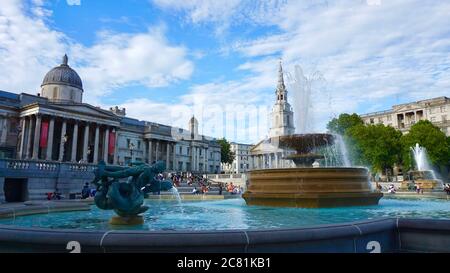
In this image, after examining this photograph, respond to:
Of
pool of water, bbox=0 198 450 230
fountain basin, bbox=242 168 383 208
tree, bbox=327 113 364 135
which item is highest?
tree, bbox=327 113 364 135

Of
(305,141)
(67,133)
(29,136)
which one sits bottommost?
(305,141)

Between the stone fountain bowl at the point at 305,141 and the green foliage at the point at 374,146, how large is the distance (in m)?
43.3

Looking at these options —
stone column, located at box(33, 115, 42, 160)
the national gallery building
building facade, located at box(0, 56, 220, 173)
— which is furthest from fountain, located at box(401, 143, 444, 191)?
stone column, located at box(33, 115, 42, 160)

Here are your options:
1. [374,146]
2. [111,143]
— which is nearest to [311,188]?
[374,146]

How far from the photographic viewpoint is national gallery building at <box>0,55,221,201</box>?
52.1 m

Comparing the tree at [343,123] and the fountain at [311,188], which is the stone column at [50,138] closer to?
the fountain at [311,188]

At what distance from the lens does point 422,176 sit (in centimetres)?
4169

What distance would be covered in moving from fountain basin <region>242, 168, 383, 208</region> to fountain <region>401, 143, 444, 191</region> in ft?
75.7

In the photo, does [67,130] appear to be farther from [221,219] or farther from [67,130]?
[221,219]

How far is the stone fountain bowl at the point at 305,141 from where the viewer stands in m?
16.1

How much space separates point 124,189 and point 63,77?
193 feet

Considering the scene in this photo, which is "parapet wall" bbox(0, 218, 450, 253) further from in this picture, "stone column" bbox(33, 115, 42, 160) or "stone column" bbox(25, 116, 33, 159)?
"stone column" bbox(25, 116, 33, 159)

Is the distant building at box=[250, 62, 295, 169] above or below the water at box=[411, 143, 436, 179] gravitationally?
above
